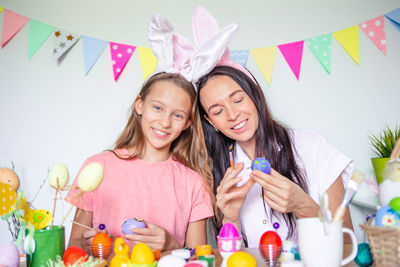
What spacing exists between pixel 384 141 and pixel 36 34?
2.09 metres

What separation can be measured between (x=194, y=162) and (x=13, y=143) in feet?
3.54

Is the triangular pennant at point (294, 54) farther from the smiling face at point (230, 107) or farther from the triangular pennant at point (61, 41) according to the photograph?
the triangular pennant at point (61, 41)

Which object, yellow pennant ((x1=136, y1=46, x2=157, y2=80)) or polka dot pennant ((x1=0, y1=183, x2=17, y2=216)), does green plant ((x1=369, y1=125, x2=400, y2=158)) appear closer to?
yellow pennant ((x1=136, y1=46, x2=157, y2=80))

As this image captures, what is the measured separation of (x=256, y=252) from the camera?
3.45 feet

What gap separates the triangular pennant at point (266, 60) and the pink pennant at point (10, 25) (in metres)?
1.41

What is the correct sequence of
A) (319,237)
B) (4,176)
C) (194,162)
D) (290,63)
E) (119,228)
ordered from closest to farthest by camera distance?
1. (319,237)
2. (4,176)
3. (119,228)
4. (194,162)
5. (290,63)

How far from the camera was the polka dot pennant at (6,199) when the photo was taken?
0.81 m

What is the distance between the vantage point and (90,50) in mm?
2129

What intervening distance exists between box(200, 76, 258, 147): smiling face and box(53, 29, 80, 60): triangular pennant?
3.19ft

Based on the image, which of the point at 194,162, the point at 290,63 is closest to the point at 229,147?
the point at 194,162

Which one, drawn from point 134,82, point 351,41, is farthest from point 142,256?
point 351,41

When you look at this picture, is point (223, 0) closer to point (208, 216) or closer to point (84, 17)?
point (84, 17)

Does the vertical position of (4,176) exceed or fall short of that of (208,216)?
it exceeds it

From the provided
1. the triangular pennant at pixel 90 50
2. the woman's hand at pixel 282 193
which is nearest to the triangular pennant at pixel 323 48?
the woman's hand at pixel 282 193
